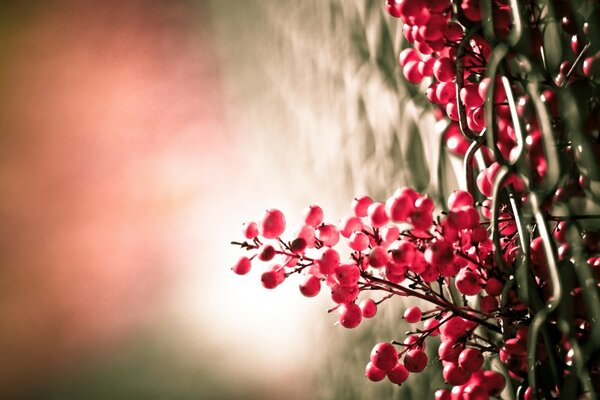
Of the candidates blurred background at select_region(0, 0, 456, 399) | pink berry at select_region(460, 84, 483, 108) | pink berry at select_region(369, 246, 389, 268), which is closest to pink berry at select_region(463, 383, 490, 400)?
pink berry at select_region(369, 246, 389, 268)

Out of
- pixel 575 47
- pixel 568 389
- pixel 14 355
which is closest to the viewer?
pixel 568 389

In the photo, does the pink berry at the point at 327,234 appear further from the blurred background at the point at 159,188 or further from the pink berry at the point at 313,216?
the blurred background at the point at 159,188

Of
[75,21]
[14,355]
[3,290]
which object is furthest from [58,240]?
[75,21]

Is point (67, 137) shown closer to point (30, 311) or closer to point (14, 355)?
point (30, 311)

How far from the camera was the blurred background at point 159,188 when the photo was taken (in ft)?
3.97

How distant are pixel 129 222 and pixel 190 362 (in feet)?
1.36

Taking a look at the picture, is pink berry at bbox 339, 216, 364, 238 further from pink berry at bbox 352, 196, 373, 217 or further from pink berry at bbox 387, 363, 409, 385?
pink berry at bbox 387, 363, 409, 385

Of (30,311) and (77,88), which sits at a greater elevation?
(77,88)

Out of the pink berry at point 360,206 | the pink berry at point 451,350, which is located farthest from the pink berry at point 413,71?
the pink berry at point 451,350

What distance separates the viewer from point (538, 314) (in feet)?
1.01

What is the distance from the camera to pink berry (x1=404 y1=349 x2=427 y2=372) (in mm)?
452

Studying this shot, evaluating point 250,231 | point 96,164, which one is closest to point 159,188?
point 96,164

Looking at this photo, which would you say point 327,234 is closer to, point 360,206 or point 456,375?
point 360,206

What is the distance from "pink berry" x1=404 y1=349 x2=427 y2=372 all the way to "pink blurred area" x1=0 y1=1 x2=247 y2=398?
103cm
